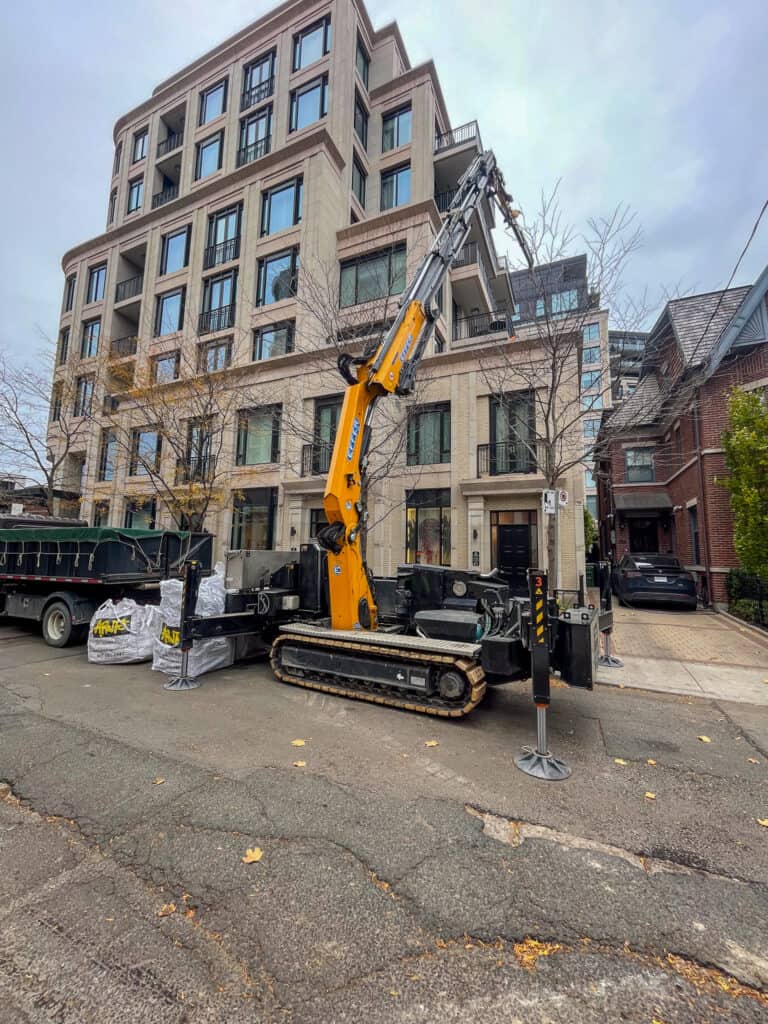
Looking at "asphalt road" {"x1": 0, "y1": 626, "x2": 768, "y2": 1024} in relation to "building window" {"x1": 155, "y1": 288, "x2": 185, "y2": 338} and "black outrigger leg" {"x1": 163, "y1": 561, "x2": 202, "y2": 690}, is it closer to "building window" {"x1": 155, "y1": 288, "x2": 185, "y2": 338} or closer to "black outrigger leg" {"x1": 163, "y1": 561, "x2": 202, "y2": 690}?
"black outrigger leg" {"x1": 163, "y1": 561, "x2": 202, "y2": 690}

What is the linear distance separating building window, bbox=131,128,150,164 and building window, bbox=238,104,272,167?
805 cm

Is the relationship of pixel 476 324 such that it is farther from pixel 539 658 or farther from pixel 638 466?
pixel 539 658

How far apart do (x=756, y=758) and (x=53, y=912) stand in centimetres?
569

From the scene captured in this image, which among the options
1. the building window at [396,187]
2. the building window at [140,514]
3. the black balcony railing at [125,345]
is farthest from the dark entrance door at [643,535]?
the black balcony railing at [125,345]

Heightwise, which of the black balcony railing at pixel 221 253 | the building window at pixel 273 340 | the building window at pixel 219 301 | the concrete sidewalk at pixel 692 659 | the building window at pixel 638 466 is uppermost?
the black balcony railing at pixel 221 253

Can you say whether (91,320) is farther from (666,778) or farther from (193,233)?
(666,778)

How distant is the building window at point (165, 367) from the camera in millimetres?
17672

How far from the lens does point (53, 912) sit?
2.30 m

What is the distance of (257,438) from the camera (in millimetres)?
18781

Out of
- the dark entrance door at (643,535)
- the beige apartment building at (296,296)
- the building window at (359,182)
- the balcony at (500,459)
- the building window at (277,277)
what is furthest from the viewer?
the dark entrance door at (643,535)

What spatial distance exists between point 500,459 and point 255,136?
809 inches

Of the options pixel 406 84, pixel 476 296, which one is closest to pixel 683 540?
pixel 476 296

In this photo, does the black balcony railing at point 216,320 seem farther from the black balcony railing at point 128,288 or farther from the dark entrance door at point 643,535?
the dark entrance door at point 643,535

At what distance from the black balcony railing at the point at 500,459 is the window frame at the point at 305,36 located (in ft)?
Answer: 68.3
